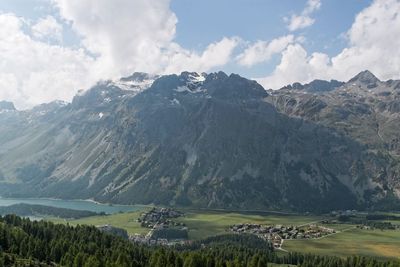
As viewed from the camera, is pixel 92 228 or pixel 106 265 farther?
pixel 92 228

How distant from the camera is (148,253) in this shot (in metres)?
176

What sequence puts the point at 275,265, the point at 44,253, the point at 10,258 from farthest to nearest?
1. the point at 275,265
2. the point at 44,253
3. the point at 10,258

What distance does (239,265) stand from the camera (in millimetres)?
132750

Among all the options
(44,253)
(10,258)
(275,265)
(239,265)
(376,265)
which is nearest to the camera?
(10,258)

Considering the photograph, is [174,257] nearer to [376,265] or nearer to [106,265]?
[106,265]

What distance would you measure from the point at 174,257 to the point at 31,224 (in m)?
62.7

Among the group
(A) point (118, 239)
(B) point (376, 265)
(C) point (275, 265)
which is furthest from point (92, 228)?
(B) point (376, 265)

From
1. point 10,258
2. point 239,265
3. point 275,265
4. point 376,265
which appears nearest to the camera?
point 10,258

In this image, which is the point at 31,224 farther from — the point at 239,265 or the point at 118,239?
the point at 239,265

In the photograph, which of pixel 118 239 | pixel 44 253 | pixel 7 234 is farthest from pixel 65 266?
pixel 118 239

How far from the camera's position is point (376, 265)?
174500 millimetres

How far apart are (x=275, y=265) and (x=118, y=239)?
201ft

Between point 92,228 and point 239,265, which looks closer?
point 239,265

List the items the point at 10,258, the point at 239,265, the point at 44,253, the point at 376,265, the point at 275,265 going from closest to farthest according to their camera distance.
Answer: the point at 10,258 → the point at 239,265 → the point at 44,253 → the point at 376,265 → the point at 275,265
